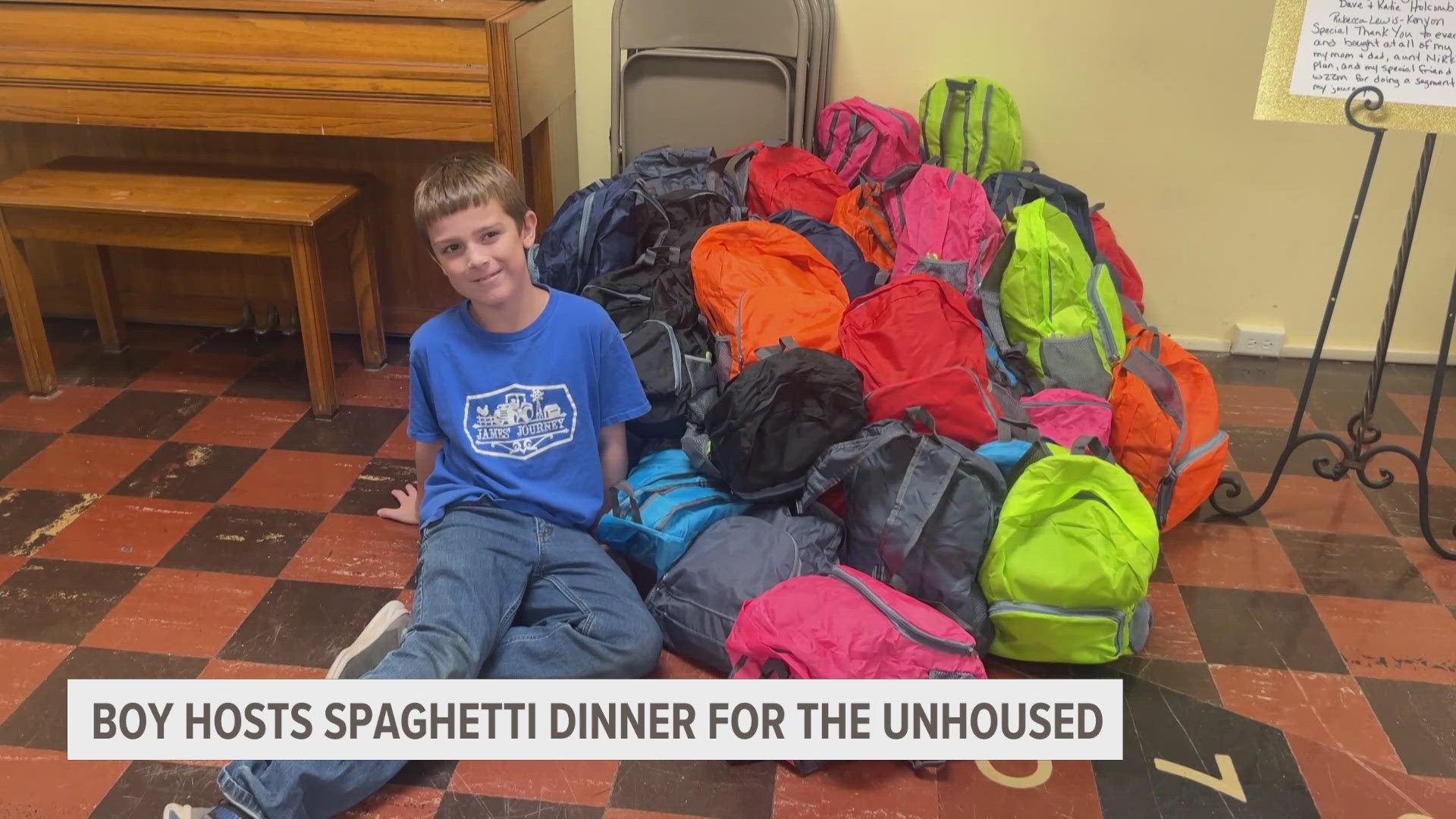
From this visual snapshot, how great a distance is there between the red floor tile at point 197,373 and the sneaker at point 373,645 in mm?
1325

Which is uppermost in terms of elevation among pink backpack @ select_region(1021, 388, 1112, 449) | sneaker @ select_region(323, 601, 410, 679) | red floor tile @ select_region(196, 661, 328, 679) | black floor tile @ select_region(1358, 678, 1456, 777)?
pink backpack @ select_region(1021, 388, 1112, 449)

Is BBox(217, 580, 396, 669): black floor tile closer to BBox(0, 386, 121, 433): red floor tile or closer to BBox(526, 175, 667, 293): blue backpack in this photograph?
BBox(526, 175, 667, 293): blue backpack

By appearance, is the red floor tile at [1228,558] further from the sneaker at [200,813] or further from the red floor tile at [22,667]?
the red floor tile at [22,667]

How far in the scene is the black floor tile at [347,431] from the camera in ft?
8.78

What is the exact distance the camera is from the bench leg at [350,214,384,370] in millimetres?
2969

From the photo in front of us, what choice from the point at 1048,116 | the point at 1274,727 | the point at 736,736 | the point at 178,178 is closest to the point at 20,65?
the point at 178,178

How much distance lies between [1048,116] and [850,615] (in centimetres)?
185

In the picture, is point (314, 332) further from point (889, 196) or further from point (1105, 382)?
point (1105, 382)

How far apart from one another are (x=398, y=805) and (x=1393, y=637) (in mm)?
1854

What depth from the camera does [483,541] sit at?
1.91 meters

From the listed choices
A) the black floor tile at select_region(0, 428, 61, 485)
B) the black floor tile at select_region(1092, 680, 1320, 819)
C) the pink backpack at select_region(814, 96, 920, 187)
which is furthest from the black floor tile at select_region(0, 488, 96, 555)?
the black floor tile at select_region(1092, 680, 1320, 819)

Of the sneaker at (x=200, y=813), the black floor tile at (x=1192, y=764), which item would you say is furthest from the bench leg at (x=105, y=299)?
the black floor tile at (x=1192, y=764)

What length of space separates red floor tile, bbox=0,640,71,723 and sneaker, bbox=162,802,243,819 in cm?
49

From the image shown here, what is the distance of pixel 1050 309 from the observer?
2.59m
